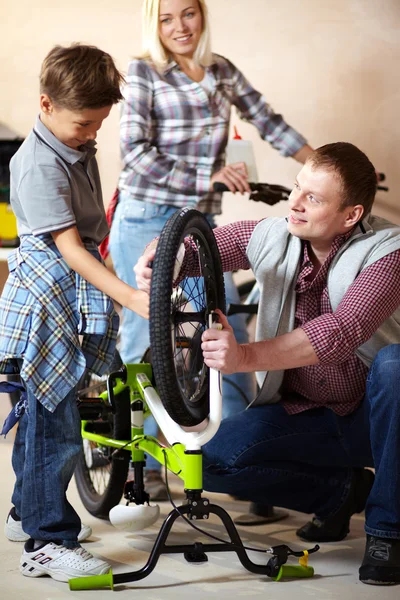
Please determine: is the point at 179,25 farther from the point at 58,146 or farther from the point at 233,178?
the point at 58,146

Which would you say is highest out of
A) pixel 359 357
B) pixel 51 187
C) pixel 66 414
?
pixel 51 187

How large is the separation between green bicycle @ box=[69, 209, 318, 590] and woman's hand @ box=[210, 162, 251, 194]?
565mm

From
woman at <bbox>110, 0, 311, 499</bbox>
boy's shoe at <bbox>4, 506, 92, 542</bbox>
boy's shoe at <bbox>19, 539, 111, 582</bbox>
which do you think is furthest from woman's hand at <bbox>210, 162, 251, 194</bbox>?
boy's shoe at <bbox>19, 539, 111, 582</bbox>

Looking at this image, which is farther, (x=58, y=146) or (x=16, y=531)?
(x=16, y=531)

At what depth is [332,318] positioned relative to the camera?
1.72 meters

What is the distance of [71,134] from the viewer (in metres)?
1.81

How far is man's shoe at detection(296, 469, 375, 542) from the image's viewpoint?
2.06m

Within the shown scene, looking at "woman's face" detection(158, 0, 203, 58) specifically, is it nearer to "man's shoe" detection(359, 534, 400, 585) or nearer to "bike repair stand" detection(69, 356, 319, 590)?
"bike repair stand" detection(69, 356, 319, 590)

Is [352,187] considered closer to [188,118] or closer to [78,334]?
[78,334]

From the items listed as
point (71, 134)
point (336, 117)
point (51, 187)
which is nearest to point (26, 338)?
point (51, 187)

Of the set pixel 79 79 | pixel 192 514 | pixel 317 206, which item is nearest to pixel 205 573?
pixel 192 514

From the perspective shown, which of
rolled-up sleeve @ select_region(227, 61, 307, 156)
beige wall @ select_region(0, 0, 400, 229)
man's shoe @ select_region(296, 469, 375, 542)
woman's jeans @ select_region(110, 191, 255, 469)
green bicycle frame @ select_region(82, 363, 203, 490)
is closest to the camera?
green bicycle frame @ select_region(82, 363, 203, 490)

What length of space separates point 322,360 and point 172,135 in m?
1.08

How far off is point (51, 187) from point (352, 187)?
0.63 m
